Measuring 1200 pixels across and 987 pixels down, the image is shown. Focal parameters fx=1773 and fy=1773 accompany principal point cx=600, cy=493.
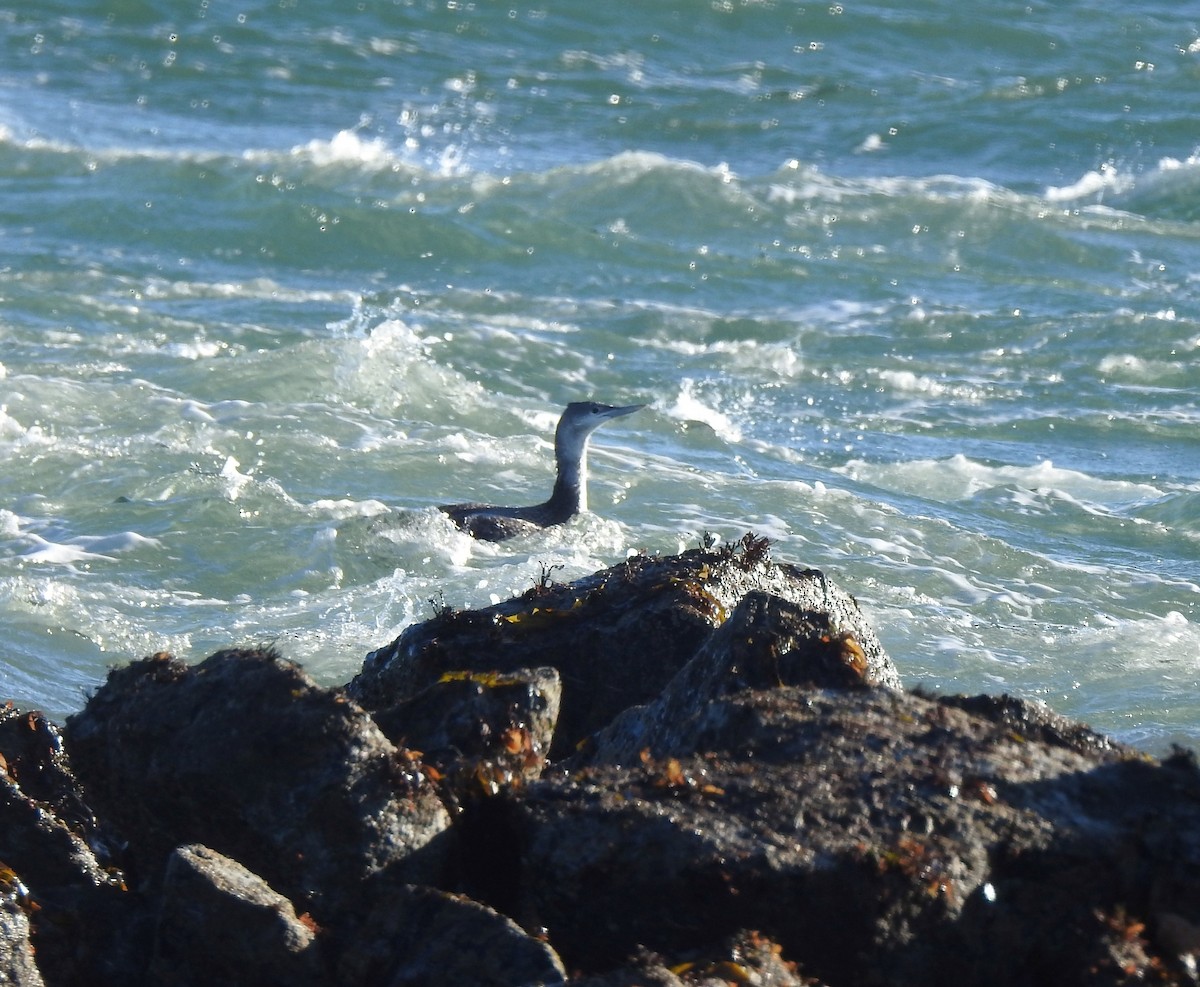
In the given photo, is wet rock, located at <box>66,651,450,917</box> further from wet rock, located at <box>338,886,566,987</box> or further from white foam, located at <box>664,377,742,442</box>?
white foam, located at <box>664,377,742,442</box>

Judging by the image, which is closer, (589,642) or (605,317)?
(589,642)

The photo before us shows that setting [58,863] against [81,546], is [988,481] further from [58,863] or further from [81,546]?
[58,863]

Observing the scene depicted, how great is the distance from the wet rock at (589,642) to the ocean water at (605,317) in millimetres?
1386

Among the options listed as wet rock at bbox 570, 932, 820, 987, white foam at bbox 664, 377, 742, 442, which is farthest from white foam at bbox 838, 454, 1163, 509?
wet rock at bbox 570, 932, 820, 987

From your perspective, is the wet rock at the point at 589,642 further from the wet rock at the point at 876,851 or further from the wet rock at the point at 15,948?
the wet rock at the point at 15,948

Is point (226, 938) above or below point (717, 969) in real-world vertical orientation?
below

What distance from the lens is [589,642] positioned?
4.83m

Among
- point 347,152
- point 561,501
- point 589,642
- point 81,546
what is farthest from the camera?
point 347,152

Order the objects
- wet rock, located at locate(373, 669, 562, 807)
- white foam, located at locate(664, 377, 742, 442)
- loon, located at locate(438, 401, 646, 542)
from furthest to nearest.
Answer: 1. white foam, located at locate(664, 377, 742, 442)
2. loon, located at locate(438, 401, 646, 542)
3. wet rock, located at locate(373, 669, 562, 807)

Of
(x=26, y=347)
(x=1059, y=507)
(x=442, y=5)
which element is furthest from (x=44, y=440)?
(x=442, y=5)

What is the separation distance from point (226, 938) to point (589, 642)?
5.26 feet

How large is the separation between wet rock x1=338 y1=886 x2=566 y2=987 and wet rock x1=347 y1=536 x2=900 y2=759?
1.22m

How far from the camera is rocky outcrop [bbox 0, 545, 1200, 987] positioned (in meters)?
3.19

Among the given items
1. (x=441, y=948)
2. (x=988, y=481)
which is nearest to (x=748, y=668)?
(x=441, y=948)
